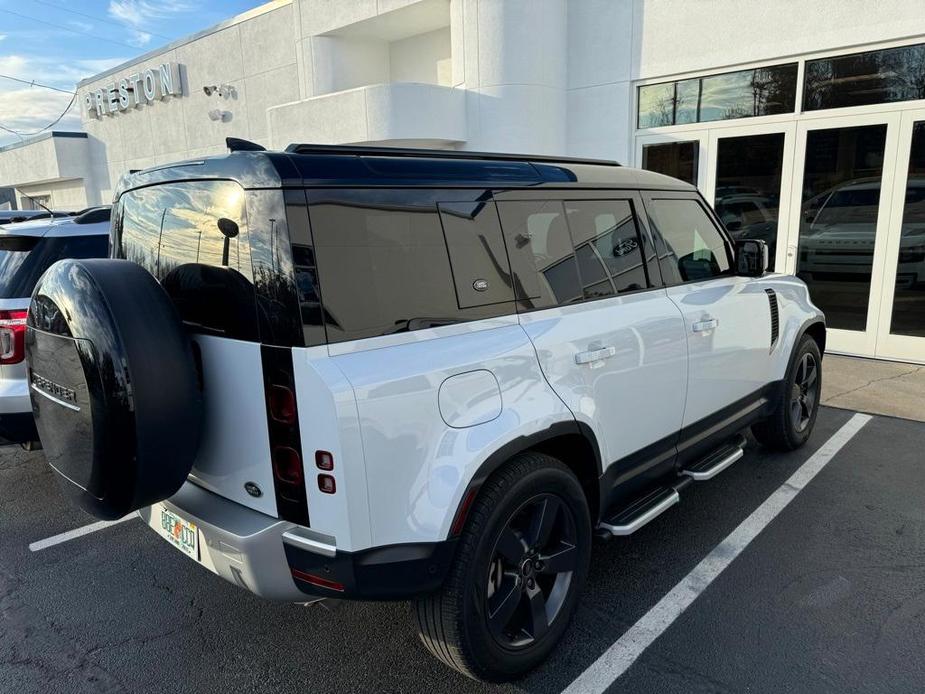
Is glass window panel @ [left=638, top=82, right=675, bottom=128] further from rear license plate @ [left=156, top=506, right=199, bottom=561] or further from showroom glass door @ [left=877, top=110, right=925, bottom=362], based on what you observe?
rear license plate @ [left=156, top=506, right=199, bottom=561]

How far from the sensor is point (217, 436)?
227cm

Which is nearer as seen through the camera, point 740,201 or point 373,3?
point 740,201

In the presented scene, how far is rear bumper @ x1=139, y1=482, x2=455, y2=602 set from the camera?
2037mm

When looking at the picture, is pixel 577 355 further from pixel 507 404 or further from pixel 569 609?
pixel 569 609

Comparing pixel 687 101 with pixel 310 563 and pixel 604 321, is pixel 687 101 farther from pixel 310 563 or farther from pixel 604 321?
pixel 310 563

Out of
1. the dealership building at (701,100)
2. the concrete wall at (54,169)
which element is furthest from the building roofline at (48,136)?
the dealership building at (701,100)

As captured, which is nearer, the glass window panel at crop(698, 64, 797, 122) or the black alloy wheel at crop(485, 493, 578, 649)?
the black alloy wheel at crop(485, 493, 578, 649)

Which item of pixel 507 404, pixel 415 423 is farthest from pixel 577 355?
pixel 415 423

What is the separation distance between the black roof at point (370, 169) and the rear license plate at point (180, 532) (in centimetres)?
124

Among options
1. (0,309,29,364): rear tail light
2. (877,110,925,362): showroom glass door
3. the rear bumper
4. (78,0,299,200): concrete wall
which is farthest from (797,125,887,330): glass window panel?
(78,0,299,200): concrete wall

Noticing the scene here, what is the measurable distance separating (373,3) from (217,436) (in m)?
10.4

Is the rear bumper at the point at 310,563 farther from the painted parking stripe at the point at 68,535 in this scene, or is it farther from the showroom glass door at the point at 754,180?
the showroom glass door at the point at 754,180

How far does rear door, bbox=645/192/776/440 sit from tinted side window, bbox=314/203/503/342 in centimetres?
152

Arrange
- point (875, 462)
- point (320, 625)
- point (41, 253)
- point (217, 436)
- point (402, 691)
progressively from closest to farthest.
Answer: point (217, 436) < point (402, 691) < point (320, 625) < point (41, 253) < point (875, 462)
